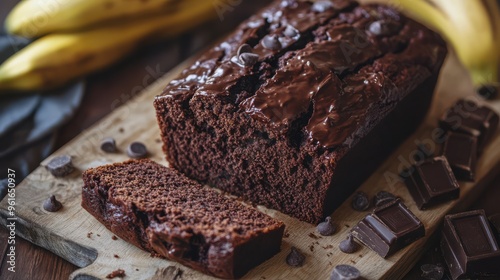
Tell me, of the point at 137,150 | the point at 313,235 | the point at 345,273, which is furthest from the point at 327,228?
the point at 137,150

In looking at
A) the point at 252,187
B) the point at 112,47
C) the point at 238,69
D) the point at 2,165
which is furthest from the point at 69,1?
the point at 252,187

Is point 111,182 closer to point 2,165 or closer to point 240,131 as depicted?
point 240,131

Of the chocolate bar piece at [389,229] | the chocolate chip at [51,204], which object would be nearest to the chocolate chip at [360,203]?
the chocolate bar piece at [389,229]

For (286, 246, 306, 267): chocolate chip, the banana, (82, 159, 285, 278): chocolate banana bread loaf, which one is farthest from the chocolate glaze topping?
the banana

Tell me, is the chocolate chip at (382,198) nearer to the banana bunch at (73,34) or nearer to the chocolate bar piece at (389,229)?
the chocolate bar piece at (389,229)

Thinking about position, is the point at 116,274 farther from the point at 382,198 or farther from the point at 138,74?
the point at 138,74

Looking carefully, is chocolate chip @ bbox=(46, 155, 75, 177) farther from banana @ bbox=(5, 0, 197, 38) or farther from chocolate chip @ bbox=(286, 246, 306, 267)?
chocolate chip @ bbox=(286, 246, 306, 267)
